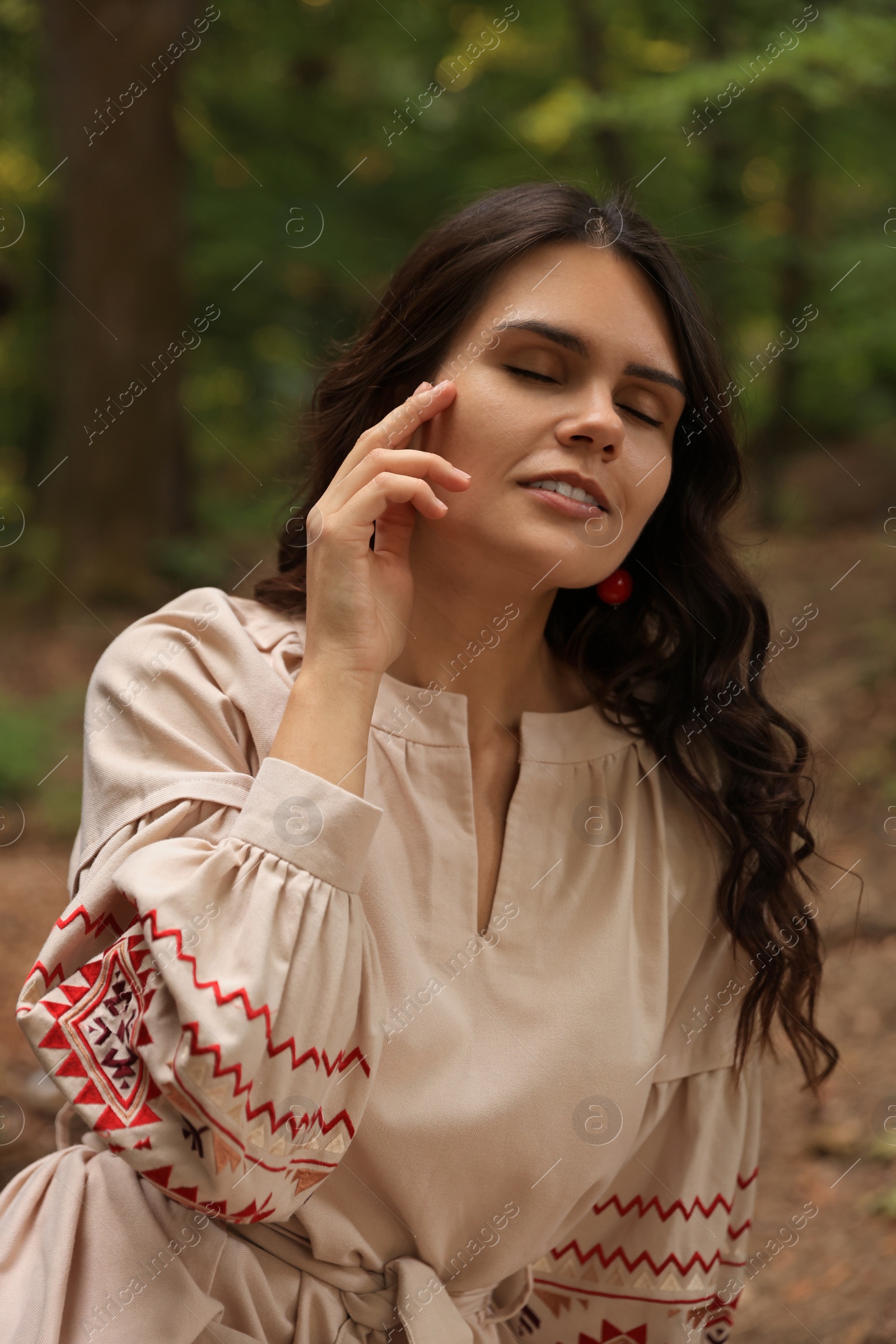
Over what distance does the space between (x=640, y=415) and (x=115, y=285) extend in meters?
6.55

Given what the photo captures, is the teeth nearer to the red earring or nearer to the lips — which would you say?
the lips

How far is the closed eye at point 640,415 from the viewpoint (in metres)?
1.83

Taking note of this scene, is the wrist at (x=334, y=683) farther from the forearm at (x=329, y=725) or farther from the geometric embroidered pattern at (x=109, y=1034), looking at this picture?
the geometric embroidered pattern at (x=109, y=1034)

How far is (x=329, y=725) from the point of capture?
1.55 metres

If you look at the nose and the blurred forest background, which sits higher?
the blurred forest background

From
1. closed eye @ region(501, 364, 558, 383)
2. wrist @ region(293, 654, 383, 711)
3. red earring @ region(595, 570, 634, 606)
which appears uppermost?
closed eye @ region(501, 364, 558, 383)

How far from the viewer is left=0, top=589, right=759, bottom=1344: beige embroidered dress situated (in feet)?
4.66

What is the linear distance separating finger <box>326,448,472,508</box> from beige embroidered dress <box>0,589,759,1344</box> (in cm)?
29

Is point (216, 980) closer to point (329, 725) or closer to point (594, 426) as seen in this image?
point (329, 725)

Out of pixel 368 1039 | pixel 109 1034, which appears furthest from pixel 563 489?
pixel 109 1034

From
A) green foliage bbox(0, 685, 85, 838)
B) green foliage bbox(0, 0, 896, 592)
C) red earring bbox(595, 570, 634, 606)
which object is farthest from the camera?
green foliage bbox(0, 0, 896, 592)

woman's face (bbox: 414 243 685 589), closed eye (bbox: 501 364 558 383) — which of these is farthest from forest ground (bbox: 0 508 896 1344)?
closed eye (bbox: 501 364 558 383)

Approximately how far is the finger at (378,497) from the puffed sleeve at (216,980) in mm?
369

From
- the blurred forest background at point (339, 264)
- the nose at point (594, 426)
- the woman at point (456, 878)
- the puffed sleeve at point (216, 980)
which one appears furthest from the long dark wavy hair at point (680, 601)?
Answer: the blurred forest background at point (339, 264)
